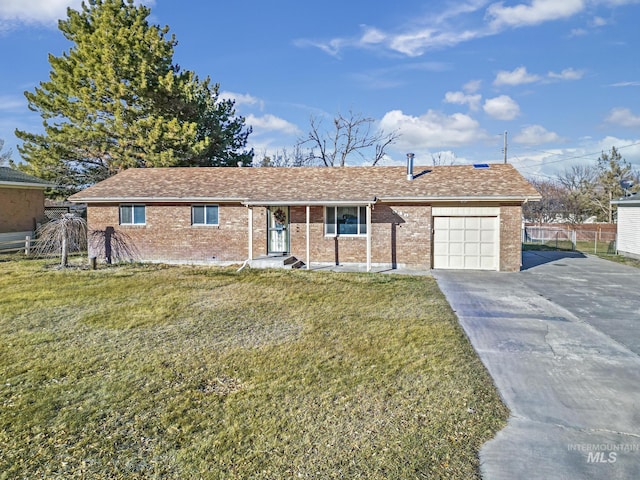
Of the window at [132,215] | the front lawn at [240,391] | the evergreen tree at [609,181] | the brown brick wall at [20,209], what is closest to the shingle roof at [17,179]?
the brown brick wall at [20,209]

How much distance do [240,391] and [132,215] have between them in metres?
12.9

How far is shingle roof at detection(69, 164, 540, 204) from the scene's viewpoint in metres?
13.9

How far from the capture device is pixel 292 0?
13.7 metres

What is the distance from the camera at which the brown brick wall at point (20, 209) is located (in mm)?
18547

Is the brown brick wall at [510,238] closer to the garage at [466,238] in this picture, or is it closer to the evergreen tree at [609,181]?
the garage at [466,238]

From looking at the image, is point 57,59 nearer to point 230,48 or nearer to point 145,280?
point 230,48

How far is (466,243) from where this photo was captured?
14.2 metres

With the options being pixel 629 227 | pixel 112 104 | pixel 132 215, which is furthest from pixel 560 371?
pixel 112 104

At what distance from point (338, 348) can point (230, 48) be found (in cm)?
1702

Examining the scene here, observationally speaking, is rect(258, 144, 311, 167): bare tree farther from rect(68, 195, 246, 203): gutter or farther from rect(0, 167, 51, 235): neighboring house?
rect(68, 195, 246, 203): gutter

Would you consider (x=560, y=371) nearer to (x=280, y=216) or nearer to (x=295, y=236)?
(x=295, y=236)

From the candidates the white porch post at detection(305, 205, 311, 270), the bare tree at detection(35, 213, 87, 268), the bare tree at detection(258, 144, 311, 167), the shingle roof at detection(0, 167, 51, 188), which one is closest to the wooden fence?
the bare tree at detection(35, 213, 87, 268)

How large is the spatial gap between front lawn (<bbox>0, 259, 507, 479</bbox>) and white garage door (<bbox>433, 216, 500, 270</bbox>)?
558 cm

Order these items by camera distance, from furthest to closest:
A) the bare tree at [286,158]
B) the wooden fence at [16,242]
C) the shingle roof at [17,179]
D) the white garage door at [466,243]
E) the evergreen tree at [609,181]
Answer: the bare tree at [286,158] < the evergreen tree at [609,181] < the shingle roof at [17,179] < the wooden fence at [16,242] < the white garage door at [466,243]
